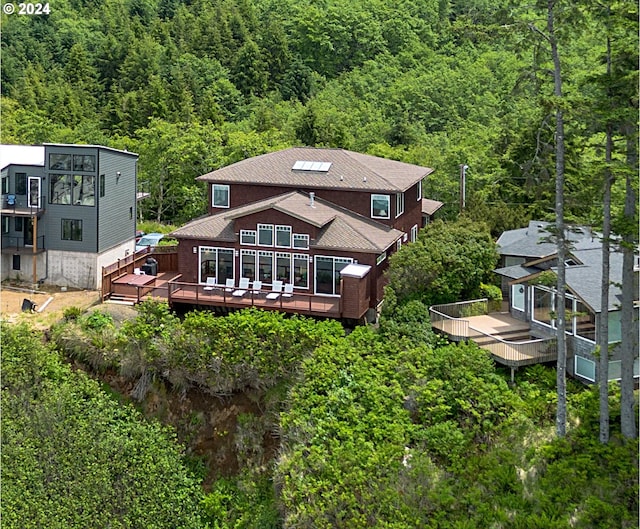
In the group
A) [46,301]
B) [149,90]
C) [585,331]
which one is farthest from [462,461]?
[149,90]

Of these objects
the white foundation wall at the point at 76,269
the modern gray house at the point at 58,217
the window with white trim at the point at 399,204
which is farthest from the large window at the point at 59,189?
the window with white trim at the point at 399,204

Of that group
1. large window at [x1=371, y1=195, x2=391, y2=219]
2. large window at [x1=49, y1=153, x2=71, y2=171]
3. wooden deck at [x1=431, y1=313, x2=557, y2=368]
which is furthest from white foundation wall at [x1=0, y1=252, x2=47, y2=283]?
wooden deck at [x1=431, y1=313, x2=557, y2=368]

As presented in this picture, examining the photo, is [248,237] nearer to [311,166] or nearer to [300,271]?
[300,271]

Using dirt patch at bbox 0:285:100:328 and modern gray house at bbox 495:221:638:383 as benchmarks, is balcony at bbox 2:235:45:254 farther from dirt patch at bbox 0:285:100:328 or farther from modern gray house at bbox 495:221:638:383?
modern gray house at bbox 495:221:638:383

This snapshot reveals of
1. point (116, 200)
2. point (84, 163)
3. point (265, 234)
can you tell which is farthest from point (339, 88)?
point (265, 234)

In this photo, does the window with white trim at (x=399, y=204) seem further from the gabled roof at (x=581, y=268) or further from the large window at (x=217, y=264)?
the large window at (x=217, y=264)
